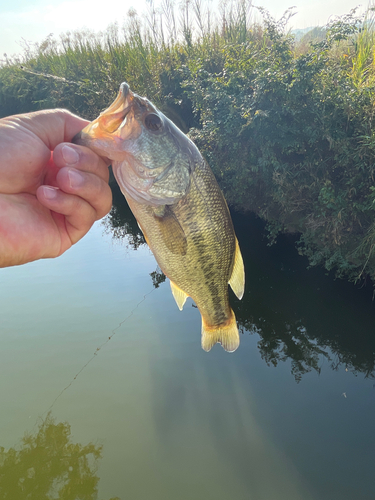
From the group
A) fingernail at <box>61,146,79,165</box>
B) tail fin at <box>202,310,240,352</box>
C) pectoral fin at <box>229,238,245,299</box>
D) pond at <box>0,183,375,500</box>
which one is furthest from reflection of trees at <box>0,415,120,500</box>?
fingernail at <box>61,146,79,165</box>

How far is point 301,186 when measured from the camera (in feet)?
22.0

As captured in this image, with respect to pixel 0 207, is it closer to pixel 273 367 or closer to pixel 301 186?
pixel 273 367

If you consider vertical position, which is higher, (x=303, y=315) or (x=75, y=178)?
(x=75, y=178)

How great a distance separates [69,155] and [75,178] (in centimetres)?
11

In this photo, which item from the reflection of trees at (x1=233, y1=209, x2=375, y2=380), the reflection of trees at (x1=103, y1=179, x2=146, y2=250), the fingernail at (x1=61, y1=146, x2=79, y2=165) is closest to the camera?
the fingernail at (x1=61, y1=146, x2=79, y2=165)

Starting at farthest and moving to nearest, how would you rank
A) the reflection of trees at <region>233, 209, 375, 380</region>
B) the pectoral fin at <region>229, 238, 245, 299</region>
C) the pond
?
the reflection of trees at <region>233, 209, 375, 380</region> → the pond → the pectoral fin at <region>229, 238, 245, 299</region>

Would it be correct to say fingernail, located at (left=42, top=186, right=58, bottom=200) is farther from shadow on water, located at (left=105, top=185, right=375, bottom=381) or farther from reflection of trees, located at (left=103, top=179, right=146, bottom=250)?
reflection of trees, located at (left=103, top=179, right=146, bottom=250)

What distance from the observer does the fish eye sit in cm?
168

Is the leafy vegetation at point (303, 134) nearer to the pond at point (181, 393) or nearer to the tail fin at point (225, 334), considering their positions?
the pond at point (181, 393)

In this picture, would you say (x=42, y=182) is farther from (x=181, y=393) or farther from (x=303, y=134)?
(x=303, y=134)

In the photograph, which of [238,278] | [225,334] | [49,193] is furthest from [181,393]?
[49,193]

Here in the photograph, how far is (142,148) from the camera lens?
1658 mm

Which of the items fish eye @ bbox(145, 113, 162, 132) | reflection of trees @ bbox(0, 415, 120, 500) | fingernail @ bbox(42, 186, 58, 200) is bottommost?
reflection of trees @ bbox(0, 415, 120, 500)

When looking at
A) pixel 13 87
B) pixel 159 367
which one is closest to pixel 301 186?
pixel 159 367
